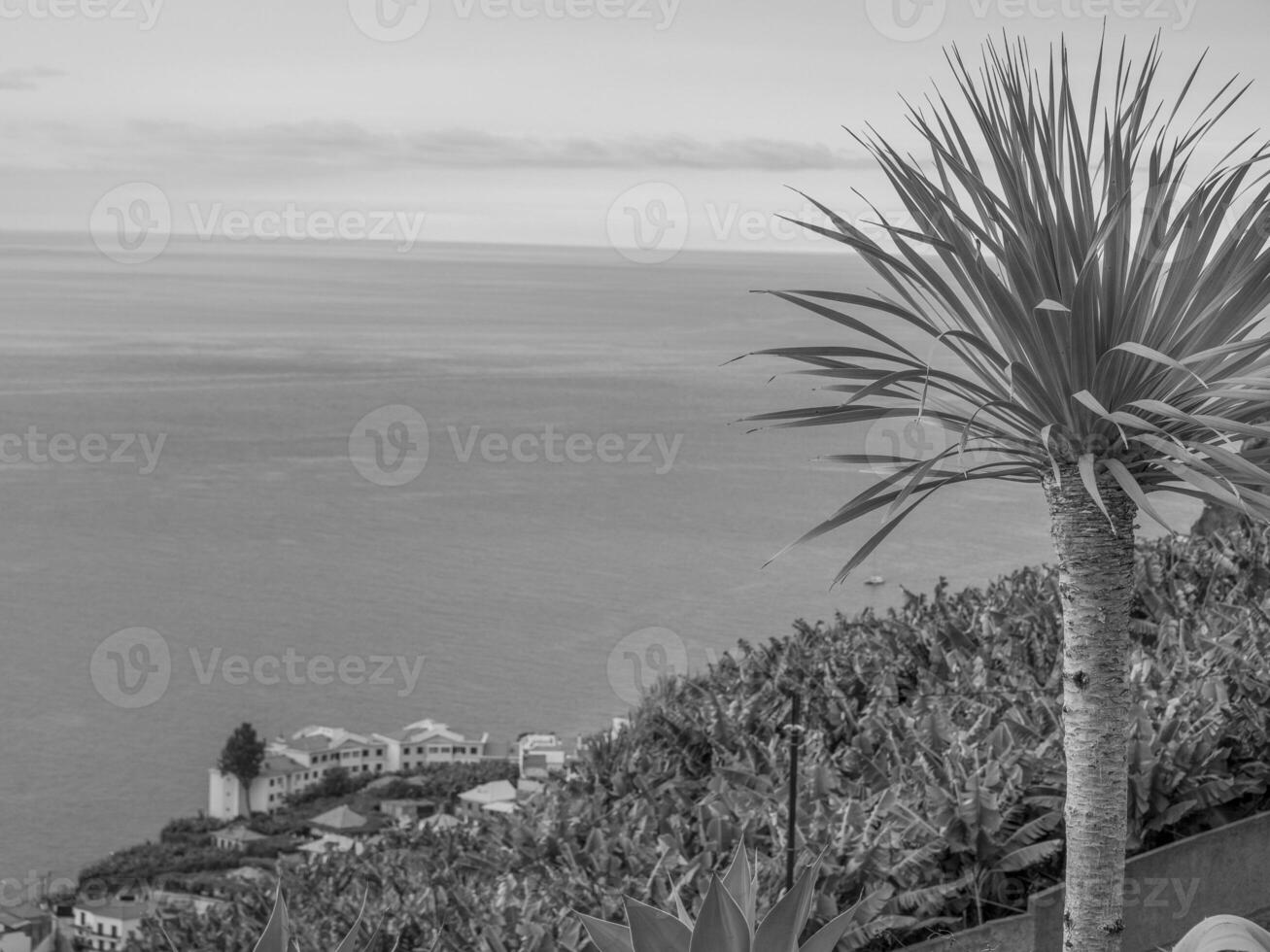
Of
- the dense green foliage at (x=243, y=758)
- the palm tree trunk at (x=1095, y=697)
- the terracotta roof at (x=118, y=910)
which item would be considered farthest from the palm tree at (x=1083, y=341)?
the dense green foliage at (x=243, y=758)

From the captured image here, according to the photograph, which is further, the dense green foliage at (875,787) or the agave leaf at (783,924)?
the dense green foliage at (875,787)

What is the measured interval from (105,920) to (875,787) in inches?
330

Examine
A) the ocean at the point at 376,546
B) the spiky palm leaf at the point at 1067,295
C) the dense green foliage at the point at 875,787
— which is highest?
the ocean at the point at 376,546

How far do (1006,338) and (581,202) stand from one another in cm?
8151

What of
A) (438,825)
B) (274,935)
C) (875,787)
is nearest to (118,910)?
(438,825)

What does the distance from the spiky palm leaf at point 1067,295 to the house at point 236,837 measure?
13.3 meters

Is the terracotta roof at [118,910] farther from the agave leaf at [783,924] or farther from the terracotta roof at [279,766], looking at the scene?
the agave leaf at [783,924]

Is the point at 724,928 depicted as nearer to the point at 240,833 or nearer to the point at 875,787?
the point at 875,787

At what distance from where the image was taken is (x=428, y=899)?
4.40 meters

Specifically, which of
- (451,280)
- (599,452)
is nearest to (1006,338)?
(599,452)

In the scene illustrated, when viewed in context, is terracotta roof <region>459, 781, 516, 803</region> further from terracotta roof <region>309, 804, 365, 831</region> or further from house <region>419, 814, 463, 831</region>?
house <region>419, 814, 463, 831</region>

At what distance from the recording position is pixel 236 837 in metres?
14.9

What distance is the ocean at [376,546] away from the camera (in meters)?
20.4

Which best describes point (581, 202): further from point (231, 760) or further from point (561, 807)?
point (561, 807)
